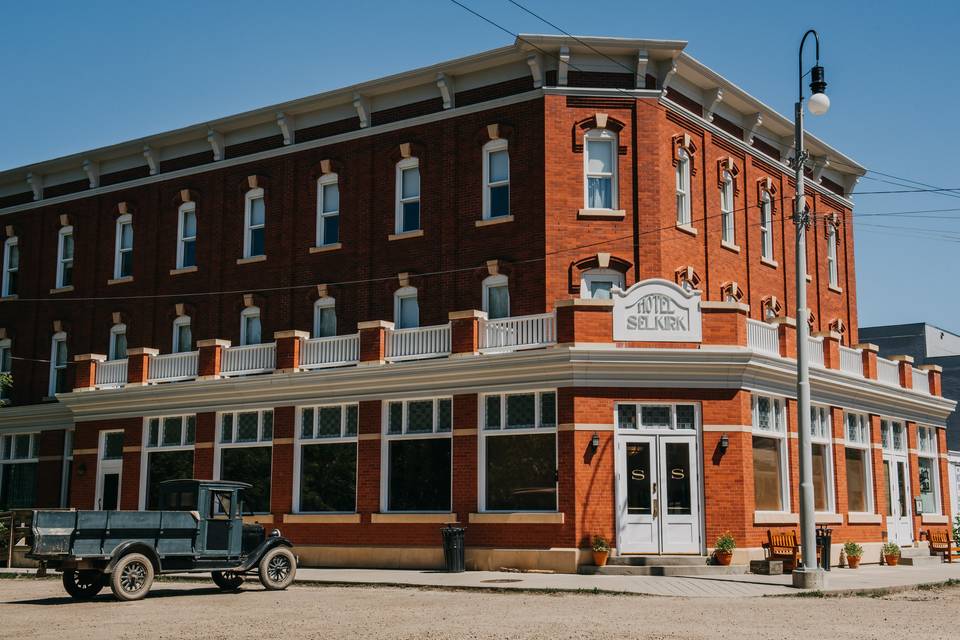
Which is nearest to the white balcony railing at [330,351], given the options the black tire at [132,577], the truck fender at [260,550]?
the truck fender at [260,550]

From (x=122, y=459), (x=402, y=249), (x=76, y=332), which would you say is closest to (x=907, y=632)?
(x=402, y=249)

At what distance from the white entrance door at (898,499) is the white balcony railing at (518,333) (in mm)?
12414

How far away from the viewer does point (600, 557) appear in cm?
2325

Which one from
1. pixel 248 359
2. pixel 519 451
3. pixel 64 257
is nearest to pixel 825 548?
Result: pixel 519 451

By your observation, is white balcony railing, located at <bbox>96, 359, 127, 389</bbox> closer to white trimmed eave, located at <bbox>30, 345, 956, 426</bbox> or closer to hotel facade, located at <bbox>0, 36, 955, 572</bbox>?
hotel facade, located at <bbox>0, 36, 955, 572</bbox>

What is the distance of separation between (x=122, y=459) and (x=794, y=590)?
64.5 feet

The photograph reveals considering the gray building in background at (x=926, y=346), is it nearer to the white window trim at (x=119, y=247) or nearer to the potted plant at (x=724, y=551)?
the potted plant at (x=724, y=551)

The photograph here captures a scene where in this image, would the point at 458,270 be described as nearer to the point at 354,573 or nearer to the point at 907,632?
the point at 354,573

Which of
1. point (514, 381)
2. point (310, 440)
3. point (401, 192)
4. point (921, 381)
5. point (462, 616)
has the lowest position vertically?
point (462, 616)

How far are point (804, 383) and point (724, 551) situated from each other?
4.65 meters

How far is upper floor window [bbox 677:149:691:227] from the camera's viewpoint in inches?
1157

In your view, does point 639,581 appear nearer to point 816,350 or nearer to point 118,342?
point 816,350

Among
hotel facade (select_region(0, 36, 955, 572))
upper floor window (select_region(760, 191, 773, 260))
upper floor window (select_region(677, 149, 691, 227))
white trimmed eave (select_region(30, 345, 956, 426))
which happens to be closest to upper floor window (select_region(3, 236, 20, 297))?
hotel facade (select_region(0, 36, 955, 572))

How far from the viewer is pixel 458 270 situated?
95.1 feet
